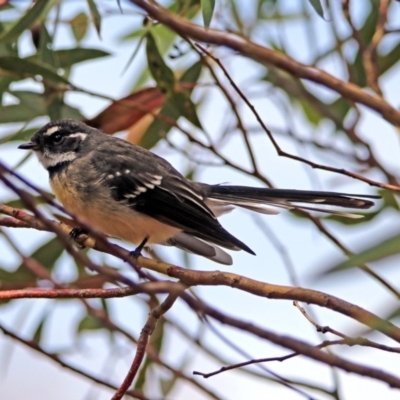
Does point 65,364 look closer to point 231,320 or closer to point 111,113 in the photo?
point 111,113

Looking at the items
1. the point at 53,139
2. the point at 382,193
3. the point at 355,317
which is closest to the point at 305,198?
the point at 382,193

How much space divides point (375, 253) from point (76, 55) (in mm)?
2064

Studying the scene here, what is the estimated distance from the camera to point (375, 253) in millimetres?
1233

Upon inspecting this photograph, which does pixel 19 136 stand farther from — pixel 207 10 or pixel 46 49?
pixel 207 10

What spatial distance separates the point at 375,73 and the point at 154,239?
104 cm

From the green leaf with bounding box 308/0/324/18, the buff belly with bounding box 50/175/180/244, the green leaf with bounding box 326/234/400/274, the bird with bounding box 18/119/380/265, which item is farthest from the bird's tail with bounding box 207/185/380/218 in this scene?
the green leaf with bounding box 326/234/400/274

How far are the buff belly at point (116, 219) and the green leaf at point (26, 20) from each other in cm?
69

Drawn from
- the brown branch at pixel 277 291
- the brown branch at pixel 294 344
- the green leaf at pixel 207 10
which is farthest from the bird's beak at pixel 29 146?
the brown branch at pixel 294 344

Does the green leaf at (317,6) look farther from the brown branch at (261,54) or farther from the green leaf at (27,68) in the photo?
the green leaf at (27,68)

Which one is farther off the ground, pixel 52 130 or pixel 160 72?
pixel 160 72

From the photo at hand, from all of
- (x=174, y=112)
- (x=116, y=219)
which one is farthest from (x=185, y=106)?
(x=116, y=219)

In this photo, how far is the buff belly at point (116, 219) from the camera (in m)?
2.90

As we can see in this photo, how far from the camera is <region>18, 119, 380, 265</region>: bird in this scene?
280cm

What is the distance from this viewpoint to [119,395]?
5.52 ft
